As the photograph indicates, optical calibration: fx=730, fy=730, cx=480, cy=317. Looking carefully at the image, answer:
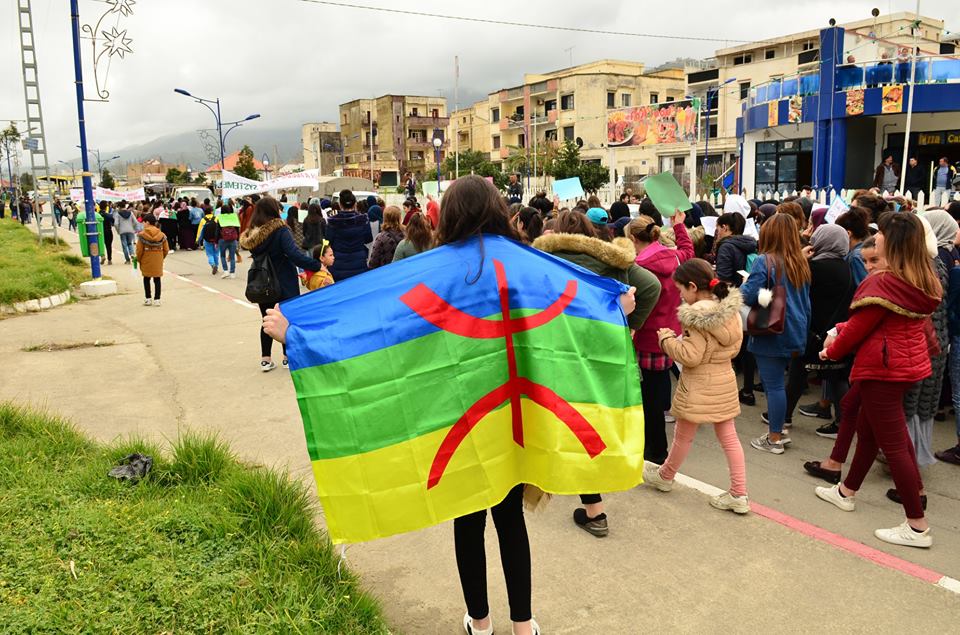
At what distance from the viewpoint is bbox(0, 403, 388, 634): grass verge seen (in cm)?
307

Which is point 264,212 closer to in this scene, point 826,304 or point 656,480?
point 656,480

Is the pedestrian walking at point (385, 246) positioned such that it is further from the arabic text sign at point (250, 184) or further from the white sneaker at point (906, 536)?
the arabic text sign at point (250, 184)

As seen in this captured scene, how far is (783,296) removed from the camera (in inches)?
216

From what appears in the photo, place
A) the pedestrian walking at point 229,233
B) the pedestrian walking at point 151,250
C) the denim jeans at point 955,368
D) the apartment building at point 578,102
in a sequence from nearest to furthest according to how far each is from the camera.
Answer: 1. the denim jeans at point 955,368
2. the pedestrian walking at point 151,250
3. the pedestrian walking at point 229,233
4. the apartment building at point 578,102

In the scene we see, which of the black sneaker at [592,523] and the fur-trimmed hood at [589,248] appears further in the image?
the black sneaker at [592,523]

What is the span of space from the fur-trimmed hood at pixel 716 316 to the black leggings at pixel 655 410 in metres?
0.77

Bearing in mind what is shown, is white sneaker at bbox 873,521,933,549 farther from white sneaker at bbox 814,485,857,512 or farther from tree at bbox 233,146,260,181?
tree at bbox 233,146,260,181

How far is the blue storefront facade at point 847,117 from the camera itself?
79.9 ft

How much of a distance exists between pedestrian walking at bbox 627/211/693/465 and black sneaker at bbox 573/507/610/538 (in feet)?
3.39

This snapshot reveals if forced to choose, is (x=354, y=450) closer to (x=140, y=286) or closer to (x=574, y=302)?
(x=574, y=302)

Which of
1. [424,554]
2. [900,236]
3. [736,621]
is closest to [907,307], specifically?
[900,236]

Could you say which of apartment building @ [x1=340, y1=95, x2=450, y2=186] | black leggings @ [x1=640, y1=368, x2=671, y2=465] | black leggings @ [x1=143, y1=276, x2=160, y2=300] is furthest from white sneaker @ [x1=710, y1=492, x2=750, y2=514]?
apartment building @ [x1=340, y1=95, x2=450, y2=186]

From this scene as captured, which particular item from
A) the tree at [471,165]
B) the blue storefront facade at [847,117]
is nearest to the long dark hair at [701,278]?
the blue storefront facade at [847,117]

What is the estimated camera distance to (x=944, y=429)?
6.36 m
